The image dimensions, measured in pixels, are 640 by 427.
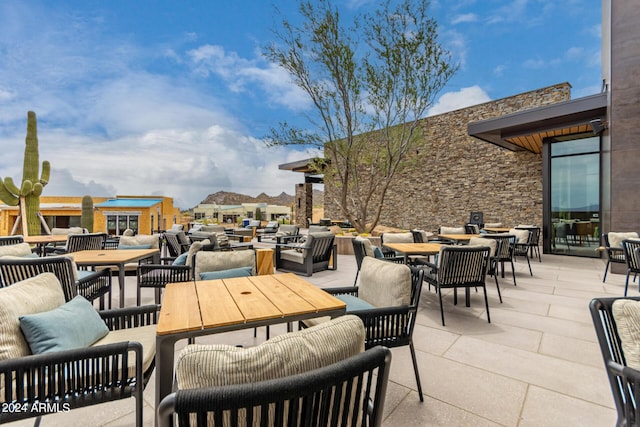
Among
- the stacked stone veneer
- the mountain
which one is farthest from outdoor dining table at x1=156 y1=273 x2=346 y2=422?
the mountain

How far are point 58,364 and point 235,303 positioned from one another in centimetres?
78

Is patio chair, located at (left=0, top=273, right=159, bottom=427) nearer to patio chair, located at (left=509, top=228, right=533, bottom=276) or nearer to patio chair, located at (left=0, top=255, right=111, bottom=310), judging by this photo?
patio chair, located at (left=0, top=255, right=111, bottom=310)

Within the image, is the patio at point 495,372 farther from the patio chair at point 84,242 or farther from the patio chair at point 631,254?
the patio chair at point 84,242

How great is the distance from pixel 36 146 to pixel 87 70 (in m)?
3.18

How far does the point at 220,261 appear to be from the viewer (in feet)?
9.20

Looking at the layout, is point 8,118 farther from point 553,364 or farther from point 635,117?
point 635,117

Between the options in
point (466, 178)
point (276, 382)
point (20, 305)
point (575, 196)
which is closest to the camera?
point (276, 382)

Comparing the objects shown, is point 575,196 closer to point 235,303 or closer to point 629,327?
point 629,327

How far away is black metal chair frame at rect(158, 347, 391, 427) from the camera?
0.67 meters

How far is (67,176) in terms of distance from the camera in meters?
17.9

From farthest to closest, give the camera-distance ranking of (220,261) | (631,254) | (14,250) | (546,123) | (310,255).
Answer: (546,123)
(310,255)
(631,254)
(14,250)
(220,261)

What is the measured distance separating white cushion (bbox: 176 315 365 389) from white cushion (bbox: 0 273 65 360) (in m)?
1.17

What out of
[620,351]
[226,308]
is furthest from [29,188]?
[620,351]

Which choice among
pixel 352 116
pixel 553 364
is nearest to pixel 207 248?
pixel 553 364
